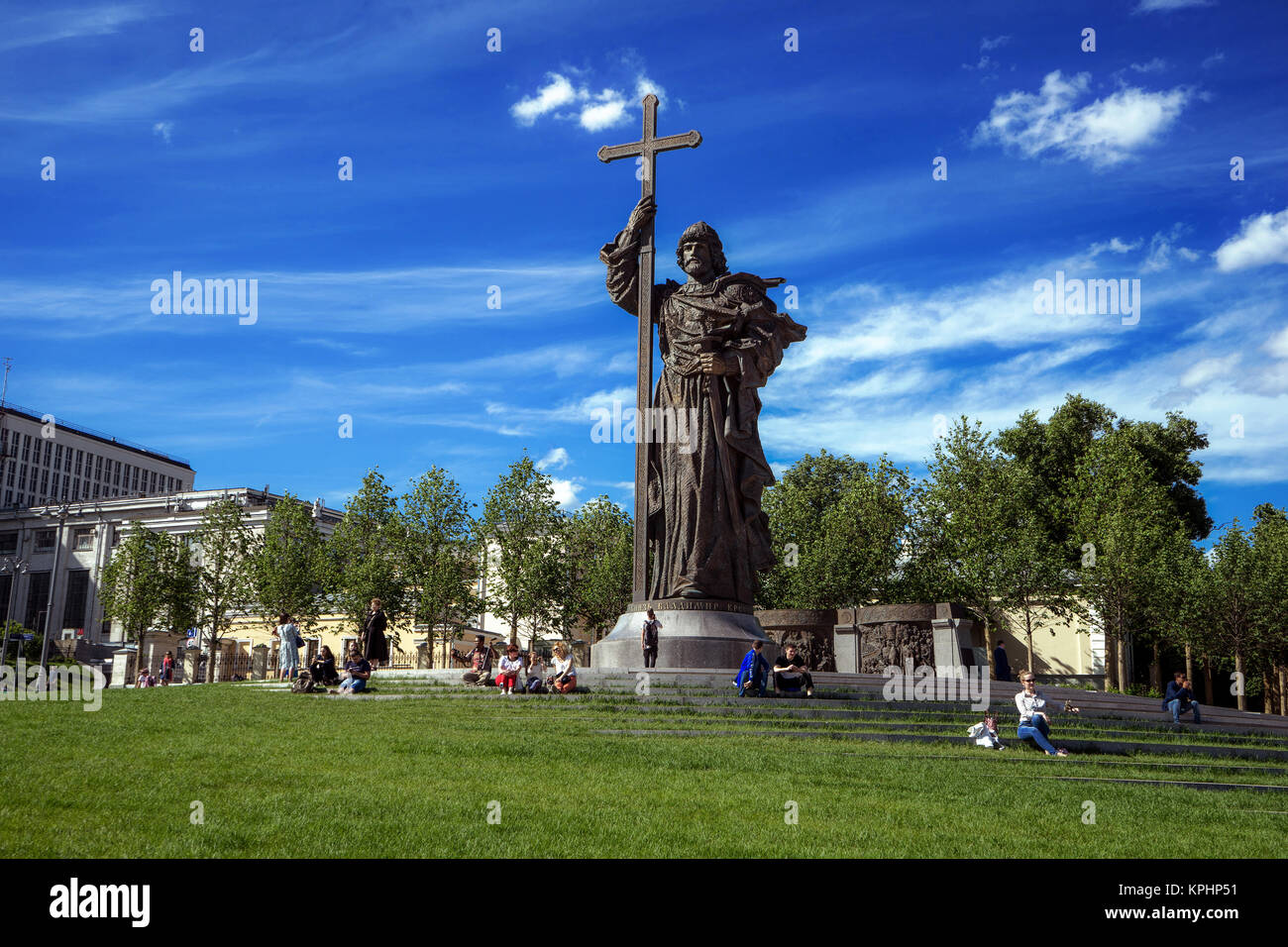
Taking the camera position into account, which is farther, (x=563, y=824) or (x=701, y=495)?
(x=701, y=495)

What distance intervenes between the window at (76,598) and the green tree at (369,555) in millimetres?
48354

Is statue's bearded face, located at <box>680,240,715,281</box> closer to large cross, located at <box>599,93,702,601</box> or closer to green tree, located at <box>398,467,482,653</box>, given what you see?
large cross, located at <box>599,93,702,601</box>

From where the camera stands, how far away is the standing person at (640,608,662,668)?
65.4 ft

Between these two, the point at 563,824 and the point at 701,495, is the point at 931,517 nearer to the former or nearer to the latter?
the point at 701,495

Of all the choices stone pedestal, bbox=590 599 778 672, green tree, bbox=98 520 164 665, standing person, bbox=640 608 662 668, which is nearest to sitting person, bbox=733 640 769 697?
stone pedestal, bbox=590 599 778 672

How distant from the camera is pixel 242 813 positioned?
25.6 feet

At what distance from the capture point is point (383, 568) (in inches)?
1852

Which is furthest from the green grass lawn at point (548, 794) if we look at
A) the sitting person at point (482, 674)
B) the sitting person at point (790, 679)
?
the sitting person at point (482, 674)

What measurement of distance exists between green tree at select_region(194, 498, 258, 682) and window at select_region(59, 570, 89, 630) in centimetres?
4504

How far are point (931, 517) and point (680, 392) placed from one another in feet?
94.5

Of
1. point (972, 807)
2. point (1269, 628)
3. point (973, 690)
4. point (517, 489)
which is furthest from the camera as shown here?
point (517, 489)

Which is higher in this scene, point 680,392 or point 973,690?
point 680,392
